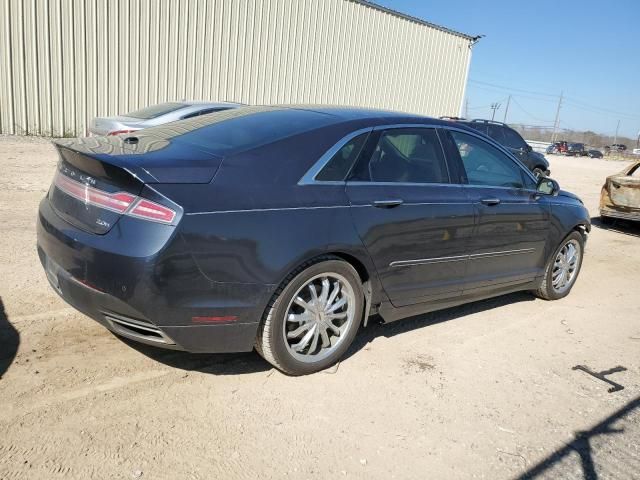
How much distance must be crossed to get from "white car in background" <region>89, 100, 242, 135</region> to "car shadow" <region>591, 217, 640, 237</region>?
7.33 metres

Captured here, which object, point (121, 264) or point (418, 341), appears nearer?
point (121, 264)

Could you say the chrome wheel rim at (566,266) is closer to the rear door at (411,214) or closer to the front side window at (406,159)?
the rear door at (411,214)

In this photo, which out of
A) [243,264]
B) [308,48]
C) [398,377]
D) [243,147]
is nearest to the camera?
[243,264]

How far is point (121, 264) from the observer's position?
2729mm

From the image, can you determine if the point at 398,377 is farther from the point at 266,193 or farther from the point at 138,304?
the point at 138,304

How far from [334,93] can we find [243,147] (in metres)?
16.6

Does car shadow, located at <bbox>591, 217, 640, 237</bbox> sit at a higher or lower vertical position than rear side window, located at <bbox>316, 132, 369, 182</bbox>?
lower

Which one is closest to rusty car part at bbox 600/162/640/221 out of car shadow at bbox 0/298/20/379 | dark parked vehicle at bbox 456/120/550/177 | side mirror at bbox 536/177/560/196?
dark parked vehicle at bbox 456/120/550/177

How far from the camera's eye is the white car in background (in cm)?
876

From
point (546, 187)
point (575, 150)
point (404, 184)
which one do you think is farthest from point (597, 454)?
point (575, 150)

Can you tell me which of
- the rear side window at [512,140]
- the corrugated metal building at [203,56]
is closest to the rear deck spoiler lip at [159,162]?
the corrugated metal building at [203,56]

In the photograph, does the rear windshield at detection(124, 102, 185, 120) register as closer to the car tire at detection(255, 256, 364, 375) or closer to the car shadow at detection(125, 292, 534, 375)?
the car shadow at detection(125, 292, 534, 375)

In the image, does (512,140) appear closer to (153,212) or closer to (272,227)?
(272,227)

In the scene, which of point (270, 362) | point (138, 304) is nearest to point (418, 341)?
point (270, 362)
